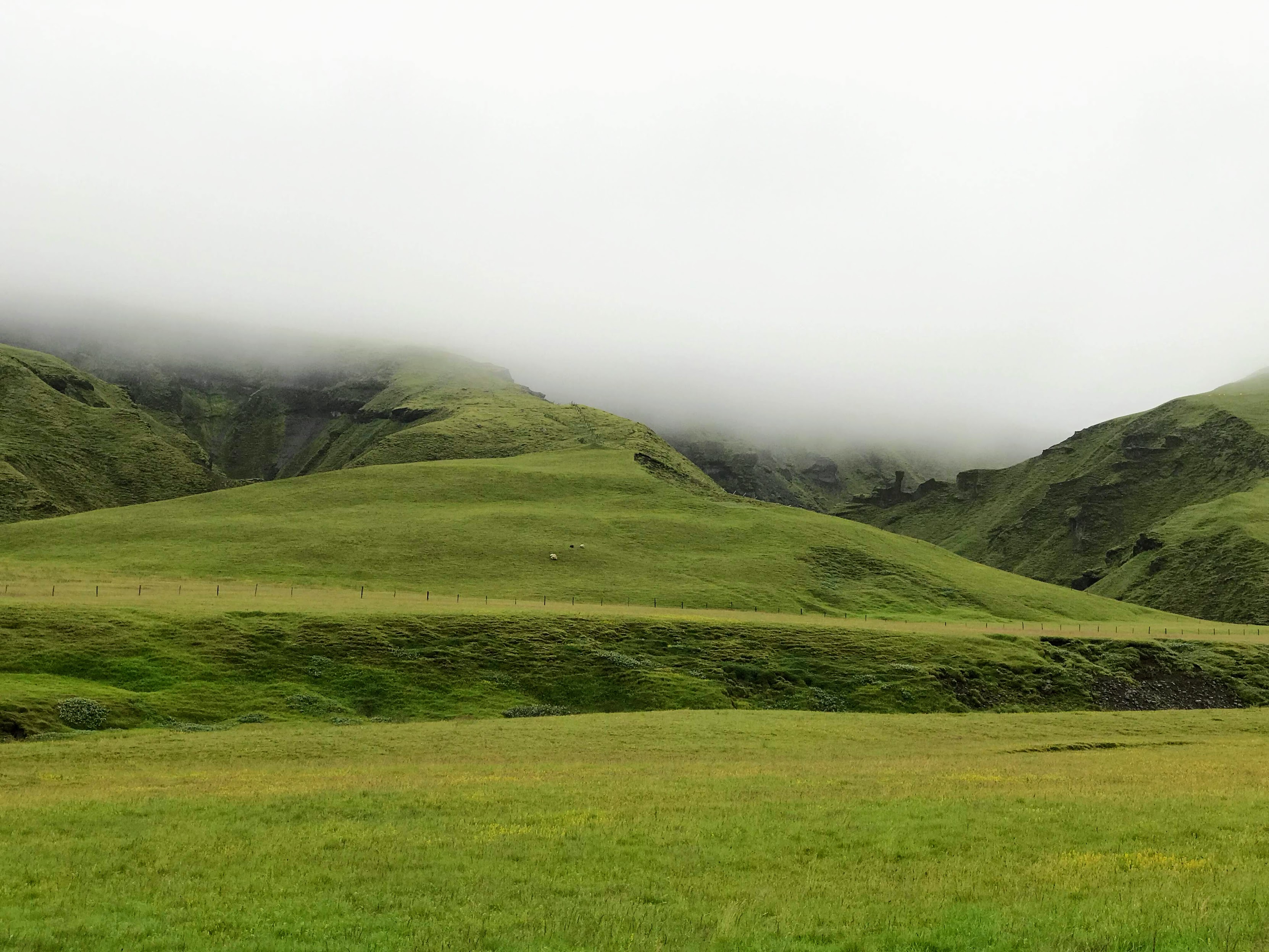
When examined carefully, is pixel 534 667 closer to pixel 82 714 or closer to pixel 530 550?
pixel 82 714

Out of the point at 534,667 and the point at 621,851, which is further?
the point at 534,667

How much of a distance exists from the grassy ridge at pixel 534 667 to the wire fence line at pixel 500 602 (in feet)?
22.9

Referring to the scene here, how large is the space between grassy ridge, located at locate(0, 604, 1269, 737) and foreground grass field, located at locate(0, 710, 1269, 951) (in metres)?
17.7

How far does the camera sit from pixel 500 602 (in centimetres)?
9225

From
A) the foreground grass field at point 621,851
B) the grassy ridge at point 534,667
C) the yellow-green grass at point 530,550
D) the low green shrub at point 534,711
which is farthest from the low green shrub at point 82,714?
the yellow-green grass at point 530,550

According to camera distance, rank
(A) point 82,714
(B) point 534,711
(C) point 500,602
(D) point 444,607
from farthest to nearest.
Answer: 1. (C) point 500,602
2. (D) point 444,607
3. (B) point 534,711
4. (A) point 82,714

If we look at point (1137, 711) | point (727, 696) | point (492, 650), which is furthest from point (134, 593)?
point (1137, 711)

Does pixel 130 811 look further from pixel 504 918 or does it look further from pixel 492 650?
pixel 492 650

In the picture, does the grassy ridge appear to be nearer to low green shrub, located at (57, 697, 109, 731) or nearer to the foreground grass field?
low green shrub, located at (57, 697, 109, 731)

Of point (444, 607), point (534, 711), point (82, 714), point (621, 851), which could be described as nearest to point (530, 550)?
point (444, 607)

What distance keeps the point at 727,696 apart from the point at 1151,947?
51412 millimetres

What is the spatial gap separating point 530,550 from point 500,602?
3125 centimetres

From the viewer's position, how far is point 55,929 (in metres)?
15.3

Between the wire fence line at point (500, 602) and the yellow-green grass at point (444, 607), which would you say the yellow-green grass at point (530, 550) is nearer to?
the wire fence line at point (500, 602)
